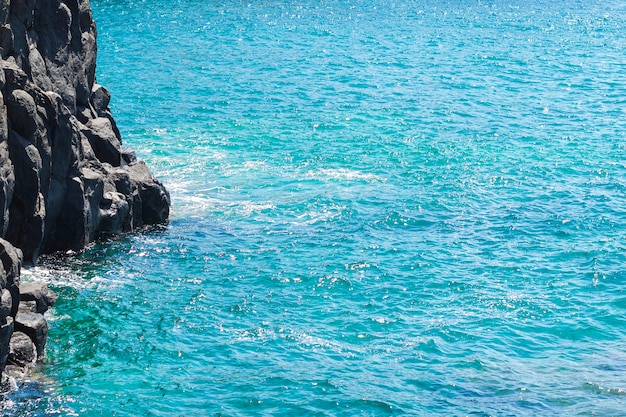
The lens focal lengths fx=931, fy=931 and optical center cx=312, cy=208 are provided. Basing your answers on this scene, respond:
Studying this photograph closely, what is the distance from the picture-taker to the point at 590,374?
43.7 metres

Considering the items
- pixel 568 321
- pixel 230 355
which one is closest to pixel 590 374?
pixel 568 321

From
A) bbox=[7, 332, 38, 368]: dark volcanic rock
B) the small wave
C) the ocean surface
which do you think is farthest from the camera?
the small wave

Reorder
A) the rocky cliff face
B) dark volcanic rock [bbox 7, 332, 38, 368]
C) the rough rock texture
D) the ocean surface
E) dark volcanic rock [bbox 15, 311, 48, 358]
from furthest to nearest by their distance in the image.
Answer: the rough rock texture → the rocky cliff face → the ocean surface → dark volcanic rock [bbox 15, 311, 48, 358] → dark volcanic rock [bbox 7, 332, 38, 368]

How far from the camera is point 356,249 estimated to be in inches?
2200

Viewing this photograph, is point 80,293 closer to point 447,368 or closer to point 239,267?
point 239,267

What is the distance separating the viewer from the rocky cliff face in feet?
152

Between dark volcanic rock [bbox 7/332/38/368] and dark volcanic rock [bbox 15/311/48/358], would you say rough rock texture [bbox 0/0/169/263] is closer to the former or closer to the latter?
dark volcanic rock [bbox 15/311/48/358]

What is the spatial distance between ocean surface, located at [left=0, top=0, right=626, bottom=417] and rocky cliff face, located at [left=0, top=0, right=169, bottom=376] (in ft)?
6.40

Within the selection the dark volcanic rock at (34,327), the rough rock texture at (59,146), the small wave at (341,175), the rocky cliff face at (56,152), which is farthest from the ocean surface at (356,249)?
the rough rock texture at (59,146)

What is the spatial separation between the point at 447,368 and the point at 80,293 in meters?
19.2

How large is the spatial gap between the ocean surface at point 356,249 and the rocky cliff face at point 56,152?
6.40 ft

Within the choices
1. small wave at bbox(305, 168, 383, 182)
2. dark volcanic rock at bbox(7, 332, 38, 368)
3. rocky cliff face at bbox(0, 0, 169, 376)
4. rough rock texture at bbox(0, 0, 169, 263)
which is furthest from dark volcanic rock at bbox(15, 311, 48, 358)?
small wave at bbox(305, 168, 383, 182)

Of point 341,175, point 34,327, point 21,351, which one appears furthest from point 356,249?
point 21,351

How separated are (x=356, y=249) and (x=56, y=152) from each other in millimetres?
18226
